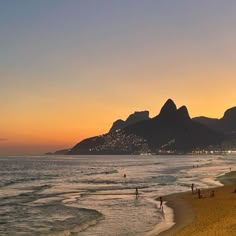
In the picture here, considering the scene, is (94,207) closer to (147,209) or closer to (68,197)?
(147,209)

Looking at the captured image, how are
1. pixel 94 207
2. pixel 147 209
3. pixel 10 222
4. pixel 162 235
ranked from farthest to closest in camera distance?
pixel 94 207, pixel 147 209, pixel 10 222, pixel 162 235

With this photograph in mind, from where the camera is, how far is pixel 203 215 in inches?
1603

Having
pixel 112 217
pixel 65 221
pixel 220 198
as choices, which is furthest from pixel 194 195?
pixel 65 221

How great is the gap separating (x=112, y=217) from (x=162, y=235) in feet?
37.9

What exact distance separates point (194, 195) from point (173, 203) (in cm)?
767

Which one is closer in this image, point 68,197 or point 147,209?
point 147,209

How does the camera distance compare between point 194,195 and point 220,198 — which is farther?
point 194,195

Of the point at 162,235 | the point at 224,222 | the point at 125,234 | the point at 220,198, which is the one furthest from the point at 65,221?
the point at 220,198

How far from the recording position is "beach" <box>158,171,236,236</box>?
1217 inches

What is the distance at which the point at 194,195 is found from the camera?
2308 inches

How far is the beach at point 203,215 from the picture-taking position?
30.9m

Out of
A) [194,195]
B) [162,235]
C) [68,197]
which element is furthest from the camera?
[68,197]

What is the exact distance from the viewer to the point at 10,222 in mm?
40844

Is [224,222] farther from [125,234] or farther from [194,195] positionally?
[194,195]
